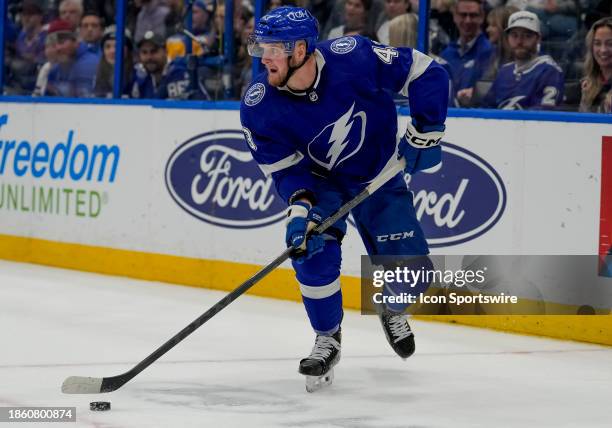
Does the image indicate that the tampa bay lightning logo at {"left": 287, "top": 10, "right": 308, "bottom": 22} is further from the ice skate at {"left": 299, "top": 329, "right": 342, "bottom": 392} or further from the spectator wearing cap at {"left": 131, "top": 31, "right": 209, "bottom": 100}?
the spectator wearing cap at {"left": 131, "top": 31, "right": 209, "bottom": 100}

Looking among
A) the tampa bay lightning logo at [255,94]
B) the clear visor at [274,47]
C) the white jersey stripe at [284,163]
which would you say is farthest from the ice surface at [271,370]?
the clear visor at [274,47]

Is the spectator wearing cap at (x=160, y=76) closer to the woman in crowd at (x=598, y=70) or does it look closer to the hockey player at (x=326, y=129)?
the woman in crowd at (x=598, y=70)

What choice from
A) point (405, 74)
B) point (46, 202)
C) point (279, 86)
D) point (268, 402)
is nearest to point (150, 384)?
point (268, 402)

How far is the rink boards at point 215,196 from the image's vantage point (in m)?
5.27

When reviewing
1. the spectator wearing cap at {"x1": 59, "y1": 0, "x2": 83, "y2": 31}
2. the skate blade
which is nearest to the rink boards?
the spectator wearing cap at {"x1": 59, "y1": 0, "x2": 83, "y2": 31}

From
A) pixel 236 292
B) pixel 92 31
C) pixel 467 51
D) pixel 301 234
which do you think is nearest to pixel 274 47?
pixel 301 234

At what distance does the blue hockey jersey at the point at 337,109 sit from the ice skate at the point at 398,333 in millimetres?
569

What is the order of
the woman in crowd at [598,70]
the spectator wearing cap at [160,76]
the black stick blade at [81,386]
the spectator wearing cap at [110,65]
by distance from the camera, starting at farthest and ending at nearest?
the spectator wearing cap at [110,65]
the spectator wearing cap at [160,76]
the woman in crowd at [598,70]
the black stick blade at [81,386]

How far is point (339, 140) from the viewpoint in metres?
4.28

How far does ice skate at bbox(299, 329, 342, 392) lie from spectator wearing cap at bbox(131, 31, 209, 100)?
2815 millimetres

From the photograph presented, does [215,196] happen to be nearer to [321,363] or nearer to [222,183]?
[222,183]

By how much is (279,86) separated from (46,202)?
3.78 meters

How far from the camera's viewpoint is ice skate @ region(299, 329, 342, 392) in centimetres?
408

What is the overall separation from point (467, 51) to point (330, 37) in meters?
0.77
